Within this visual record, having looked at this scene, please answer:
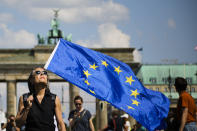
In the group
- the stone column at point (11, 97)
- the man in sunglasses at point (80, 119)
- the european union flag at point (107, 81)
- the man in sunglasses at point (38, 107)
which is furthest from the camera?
the stone column at point (11, 97)

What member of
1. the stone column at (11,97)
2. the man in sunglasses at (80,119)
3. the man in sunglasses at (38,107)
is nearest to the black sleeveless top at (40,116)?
the man in sunglasses at (38,107)

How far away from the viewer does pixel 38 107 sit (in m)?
7.26

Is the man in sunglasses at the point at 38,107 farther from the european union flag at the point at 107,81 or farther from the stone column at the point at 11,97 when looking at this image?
the stone column at the point at 11,97

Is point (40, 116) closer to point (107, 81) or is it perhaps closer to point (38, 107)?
point (38, 107)

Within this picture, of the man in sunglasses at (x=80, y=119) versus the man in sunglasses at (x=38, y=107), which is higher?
the man in sunglasses at (x=38, y=107)

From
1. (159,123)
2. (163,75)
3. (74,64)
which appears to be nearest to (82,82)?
(74,64)

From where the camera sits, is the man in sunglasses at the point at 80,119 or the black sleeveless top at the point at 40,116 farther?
the man in sunglasses at the point at 80,119

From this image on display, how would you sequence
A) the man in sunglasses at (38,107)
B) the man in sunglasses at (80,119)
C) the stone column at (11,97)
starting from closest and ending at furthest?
1. the man in sunglasses at (38,107)
2. the man in sunglasses at (80,119)
3. the stone column at (11,97)

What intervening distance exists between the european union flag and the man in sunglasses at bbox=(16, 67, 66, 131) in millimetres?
2630

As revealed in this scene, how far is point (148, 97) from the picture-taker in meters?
11.3

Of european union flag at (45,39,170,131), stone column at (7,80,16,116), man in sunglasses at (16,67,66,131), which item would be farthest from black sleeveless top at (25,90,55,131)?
stone column at (7,80,16,116)

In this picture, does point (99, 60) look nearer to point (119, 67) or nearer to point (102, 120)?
point (119, 67)

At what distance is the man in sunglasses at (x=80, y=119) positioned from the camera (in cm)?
1209

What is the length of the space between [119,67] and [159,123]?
1429 millimetres
